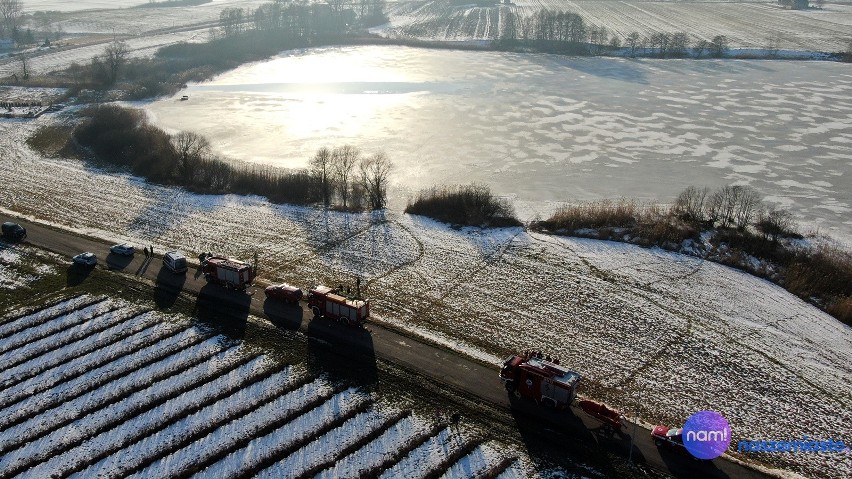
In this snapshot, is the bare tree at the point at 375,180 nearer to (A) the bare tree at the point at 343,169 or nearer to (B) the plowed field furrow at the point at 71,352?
(A) the bare tree at the point at 343,169

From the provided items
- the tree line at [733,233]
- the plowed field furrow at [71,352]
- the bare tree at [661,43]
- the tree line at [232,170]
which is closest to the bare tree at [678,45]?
the bare tree at [661,43]

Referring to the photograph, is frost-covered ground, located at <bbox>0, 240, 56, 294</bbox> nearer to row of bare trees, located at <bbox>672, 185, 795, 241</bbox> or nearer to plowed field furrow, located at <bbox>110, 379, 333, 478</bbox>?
plowed field furrow, located at <bbox>110, 379, 333, 478</bbox>

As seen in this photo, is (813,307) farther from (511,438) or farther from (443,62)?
(443,62)

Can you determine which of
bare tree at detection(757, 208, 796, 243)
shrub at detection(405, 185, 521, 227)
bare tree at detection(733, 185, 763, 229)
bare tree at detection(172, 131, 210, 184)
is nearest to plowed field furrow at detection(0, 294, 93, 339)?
bare tree at detection(172, 131, 210, 184)

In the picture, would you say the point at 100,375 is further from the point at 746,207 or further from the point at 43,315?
the point at 746,207

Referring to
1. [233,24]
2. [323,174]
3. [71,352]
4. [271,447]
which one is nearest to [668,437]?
[271,447]

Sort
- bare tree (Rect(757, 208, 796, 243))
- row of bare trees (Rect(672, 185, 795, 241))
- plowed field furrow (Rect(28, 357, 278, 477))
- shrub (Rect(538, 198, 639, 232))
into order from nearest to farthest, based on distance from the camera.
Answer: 1. plowed field furrow (Rect(28, 357, 278, 477))
2. bare tree (Rect(757, 208, 796, 243))
3. row of bare trees (Rect(672, 185, 795, 241))
4. shrub (Rect(538, 198, 639, 232))
